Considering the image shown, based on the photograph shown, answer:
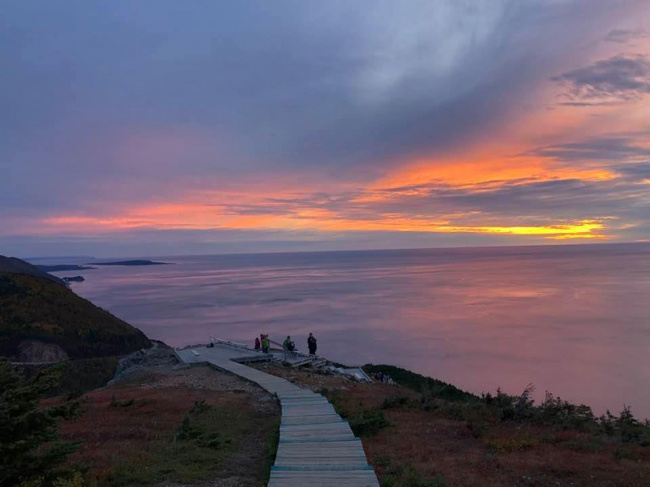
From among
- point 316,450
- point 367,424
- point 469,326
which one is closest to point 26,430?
point 316,450

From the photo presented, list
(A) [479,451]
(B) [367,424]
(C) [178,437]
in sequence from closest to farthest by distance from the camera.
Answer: (A) [479,451]
(C) [178,437]
(B) [367,424]

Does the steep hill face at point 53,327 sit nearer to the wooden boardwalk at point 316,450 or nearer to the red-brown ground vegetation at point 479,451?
the wooden boardwalk at point 316,450

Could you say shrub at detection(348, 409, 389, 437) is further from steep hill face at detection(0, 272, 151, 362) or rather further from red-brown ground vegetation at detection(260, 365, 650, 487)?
steep hill face at detection(0, 272, 151, 362)

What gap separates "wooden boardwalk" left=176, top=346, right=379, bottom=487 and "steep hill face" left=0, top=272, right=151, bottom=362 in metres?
34.2

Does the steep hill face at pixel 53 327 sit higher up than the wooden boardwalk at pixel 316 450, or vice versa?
the wooden boardwalk at pixel 316 450

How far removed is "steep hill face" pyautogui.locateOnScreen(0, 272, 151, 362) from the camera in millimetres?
41375

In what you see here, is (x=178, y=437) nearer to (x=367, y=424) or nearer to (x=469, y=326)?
(x=367, y=424)

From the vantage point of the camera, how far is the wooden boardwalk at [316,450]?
24.2 ft

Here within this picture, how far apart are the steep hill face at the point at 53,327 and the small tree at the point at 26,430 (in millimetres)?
39193

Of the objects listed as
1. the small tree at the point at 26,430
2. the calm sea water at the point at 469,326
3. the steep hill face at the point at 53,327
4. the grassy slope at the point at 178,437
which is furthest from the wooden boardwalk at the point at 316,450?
the steep hill face at the point at 53,327

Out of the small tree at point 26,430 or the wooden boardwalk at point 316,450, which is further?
the wooden boardwalk at point 316,450

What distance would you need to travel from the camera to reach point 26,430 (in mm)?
6031

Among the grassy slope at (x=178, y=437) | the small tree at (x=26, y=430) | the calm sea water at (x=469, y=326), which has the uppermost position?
the small tree at (x=26, y=430)

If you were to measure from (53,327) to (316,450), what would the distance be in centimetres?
4324
